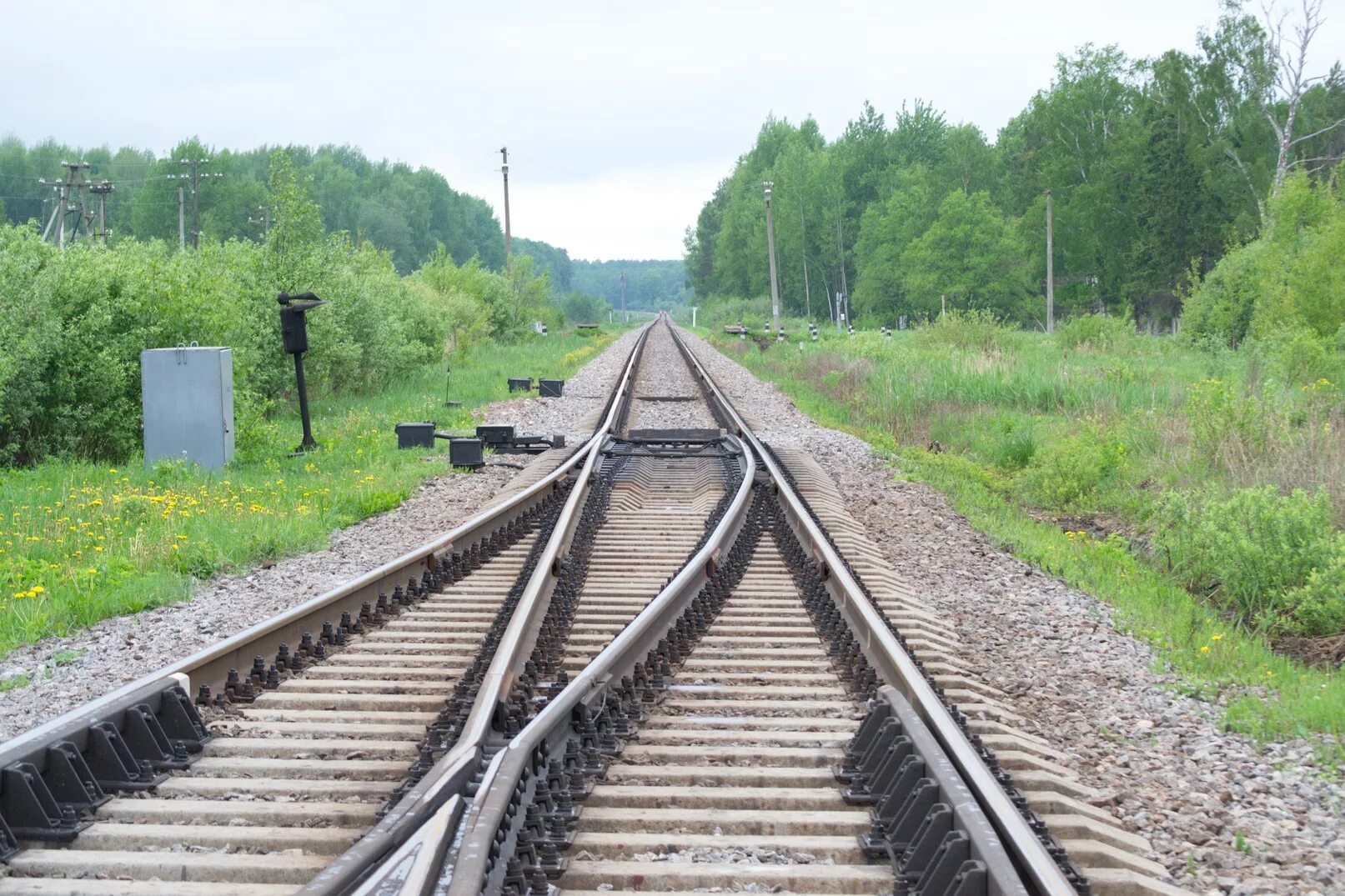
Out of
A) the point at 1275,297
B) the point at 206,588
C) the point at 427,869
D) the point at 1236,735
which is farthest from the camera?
the point at 1275,297

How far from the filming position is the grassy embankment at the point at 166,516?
7.55 m

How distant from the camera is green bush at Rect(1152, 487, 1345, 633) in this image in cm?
781

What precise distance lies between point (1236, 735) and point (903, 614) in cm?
207

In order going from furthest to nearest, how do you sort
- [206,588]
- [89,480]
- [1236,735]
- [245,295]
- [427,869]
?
[245,295], [89,480], [206,588], [1236,735], [427,869]

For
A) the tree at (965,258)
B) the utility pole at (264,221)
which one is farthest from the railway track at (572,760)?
the tree at (965,258)

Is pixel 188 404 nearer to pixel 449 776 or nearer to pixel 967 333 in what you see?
pixel 449 776

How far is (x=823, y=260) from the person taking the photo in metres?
87.5

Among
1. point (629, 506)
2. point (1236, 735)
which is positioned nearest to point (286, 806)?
point (1236, 735)

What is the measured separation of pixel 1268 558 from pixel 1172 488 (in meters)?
3.28

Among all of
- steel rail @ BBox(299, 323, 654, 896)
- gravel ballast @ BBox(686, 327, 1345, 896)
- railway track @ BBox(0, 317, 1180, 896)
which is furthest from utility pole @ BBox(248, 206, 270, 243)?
railway track @ BBox(0, 317, 1180, 896)

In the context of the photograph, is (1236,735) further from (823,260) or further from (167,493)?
(823,260)

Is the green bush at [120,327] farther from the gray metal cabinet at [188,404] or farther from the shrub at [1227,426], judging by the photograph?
the shrub at [1227,426]

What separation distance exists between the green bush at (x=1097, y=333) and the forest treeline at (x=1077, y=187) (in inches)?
203

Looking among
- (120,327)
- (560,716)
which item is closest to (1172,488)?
(560,716)
